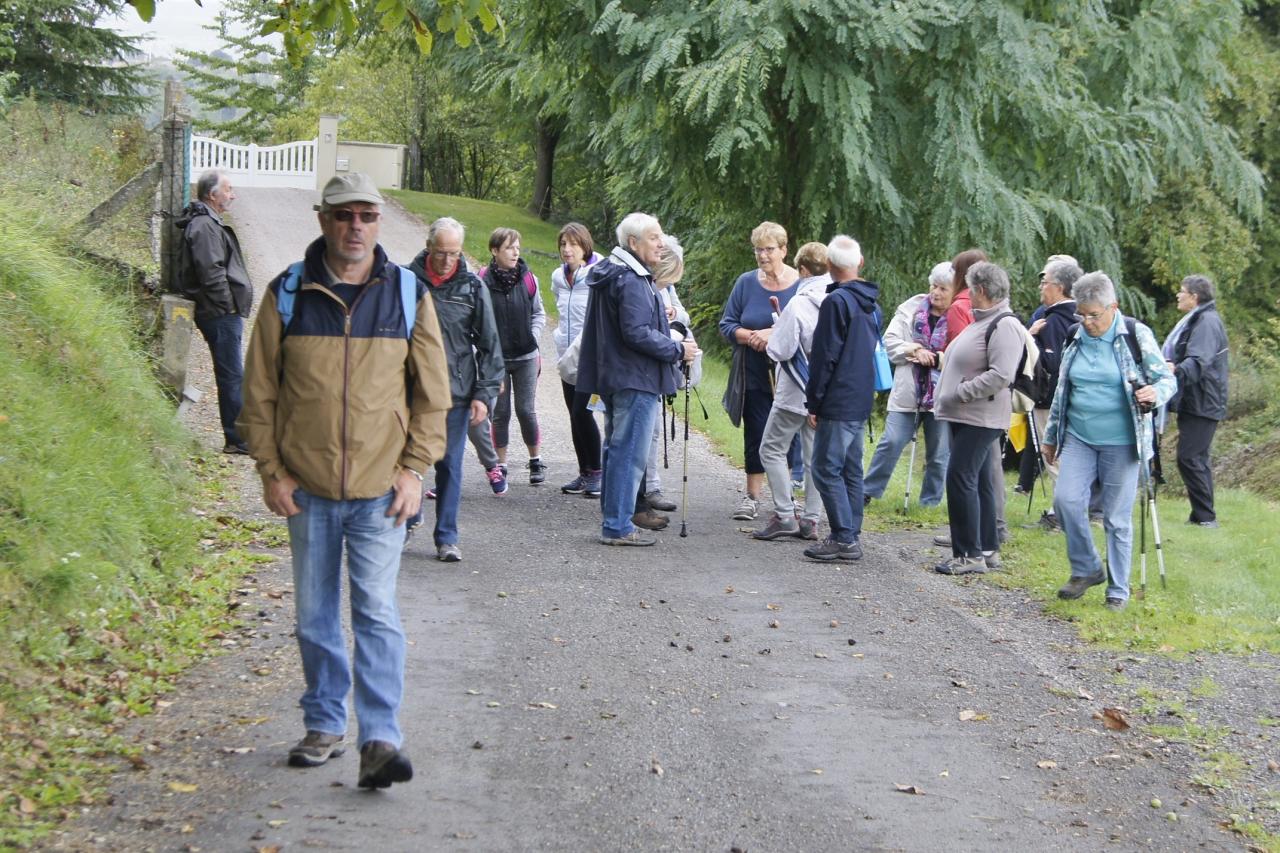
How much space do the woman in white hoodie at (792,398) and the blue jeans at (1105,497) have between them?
6.13 ft

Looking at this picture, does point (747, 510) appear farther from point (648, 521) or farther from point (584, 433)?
point (584, 433)

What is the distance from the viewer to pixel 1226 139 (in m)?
20.2

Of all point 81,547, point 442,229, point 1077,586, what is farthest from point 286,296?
point 1077,586

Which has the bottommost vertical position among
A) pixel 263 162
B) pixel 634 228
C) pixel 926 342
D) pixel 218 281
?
pixel 926 342

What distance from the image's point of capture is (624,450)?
978cm

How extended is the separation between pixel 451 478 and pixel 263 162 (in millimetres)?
33961

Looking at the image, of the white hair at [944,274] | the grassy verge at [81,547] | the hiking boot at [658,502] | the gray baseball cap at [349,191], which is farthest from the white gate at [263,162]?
the gray baseball cap at [349,191]

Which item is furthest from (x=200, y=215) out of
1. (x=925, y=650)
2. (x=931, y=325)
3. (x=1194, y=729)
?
(x=1194, y=729)

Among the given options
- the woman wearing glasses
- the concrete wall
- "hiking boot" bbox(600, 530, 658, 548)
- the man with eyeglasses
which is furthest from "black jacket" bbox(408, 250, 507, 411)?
the concrete wall

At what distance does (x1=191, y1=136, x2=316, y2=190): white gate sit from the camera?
3959cm

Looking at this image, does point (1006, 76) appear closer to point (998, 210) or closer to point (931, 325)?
point (998, 210)

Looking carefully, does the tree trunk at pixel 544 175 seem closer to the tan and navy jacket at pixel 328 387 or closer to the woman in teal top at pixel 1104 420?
the woman in teal top at pixel 1104 420

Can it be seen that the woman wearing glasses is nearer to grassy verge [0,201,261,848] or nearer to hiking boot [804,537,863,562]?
hiking boot [804,537,863,562]

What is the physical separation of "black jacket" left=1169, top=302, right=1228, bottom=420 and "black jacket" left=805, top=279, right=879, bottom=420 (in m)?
4.24
